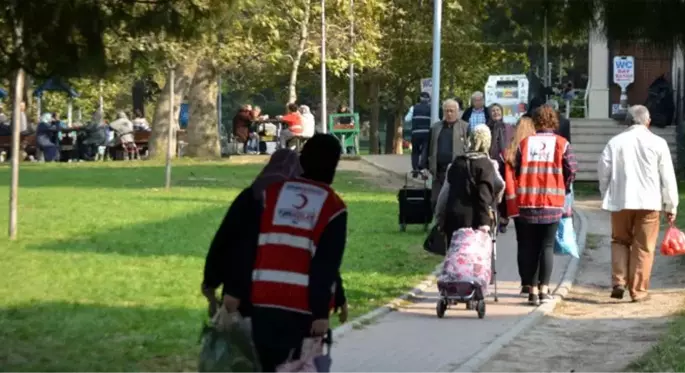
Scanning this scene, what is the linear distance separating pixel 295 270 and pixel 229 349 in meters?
0.50

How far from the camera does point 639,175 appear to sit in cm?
1484

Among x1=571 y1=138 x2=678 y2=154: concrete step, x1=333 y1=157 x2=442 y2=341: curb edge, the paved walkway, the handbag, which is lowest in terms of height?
the paved walkway

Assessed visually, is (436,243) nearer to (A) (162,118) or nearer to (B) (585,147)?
(B) (585,147)

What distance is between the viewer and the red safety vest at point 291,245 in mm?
7289

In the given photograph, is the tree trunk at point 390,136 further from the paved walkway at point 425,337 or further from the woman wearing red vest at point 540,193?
the woman wearing red vest at point 540,193

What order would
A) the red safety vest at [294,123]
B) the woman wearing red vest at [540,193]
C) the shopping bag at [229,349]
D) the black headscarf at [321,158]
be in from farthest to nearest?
1. the red safety vest at [294,123]
2. the woman wearing red vest at [540,193]
3. the black headscarf at [321,158]
4. the shopping bag at [229,349]

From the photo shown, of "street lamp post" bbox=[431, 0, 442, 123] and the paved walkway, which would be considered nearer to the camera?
the paved walkway

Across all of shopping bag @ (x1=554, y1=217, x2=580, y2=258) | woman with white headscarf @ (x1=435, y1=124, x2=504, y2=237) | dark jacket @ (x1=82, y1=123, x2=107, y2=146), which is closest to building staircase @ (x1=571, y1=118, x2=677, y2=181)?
shopping bag @ (x1=554, y1=217, x2=580, y2=258)

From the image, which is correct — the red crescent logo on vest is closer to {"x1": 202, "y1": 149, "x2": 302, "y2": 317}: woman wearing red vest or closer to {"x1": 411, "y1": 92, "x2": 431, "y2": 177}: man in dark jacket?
{"x1": 202, "y1": 149, "x2": 302, "y2": 317}: woman wearing red vest

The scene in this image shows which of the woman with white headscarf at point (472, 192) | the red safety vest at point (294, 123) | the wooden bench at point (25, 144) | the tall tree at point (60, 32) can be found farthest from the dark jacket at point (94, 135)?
the tall tree at point (60, 32)

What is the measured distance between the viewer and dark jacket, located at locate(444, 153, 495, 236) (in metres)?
14.4

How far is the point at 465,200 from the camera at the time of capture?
14.5m

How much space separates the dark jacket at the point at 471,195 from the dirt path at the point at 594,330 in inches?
46.6

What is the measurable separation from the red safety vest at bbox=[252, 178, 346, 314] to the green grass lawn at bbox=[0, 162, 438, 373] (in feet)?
11.3
